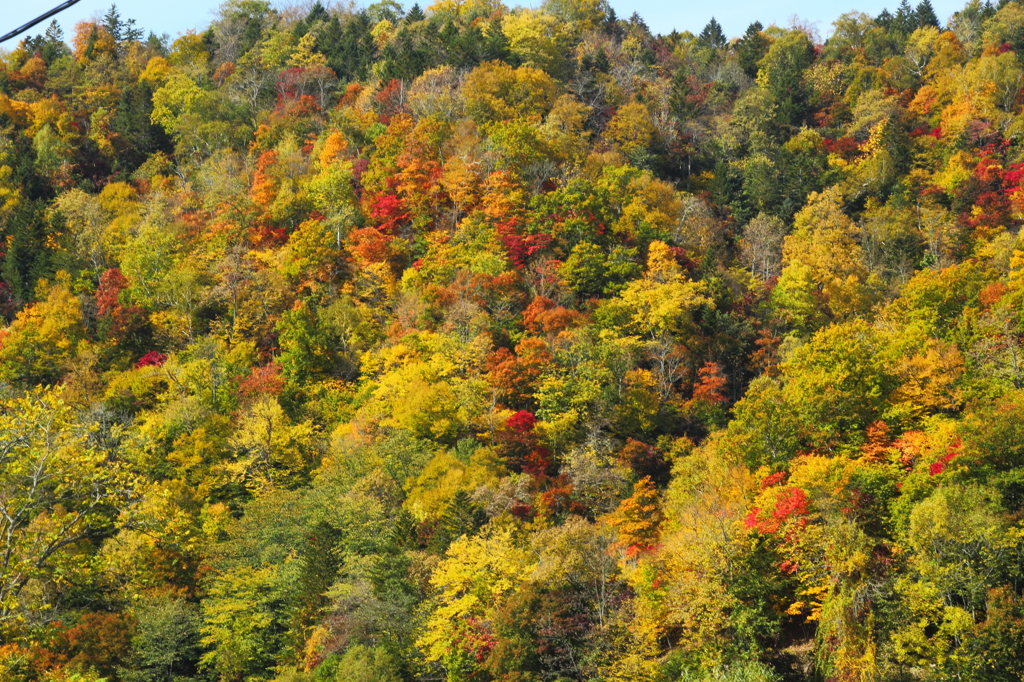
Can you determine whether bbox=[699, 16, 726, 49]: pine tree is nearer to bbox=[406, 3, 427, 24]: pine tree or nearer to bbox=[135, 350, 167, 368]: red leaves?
bbox=[406, 3, 427, 24]: pine tree

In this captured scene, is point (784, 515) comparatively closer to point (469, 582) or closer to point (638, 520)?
point (638, 520)

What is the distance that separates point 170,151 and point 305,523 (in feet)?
192

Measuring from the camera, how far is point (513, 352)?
54.0 meters

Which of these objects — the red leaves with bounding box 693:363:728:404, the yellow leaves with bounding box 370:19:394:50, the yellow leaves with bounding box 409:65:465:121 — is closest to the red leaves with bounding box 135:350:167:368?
the yellow leaves with bounding box 409:65:465:121

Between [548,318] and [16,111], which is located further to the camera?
[16,111]

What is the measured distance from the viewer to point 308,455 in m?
50.3

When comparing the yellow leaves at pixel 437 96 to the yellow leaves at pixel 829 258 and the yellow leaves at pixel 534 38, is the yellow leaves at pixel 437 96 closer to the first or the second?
the yellow leaves at pixel 534 38

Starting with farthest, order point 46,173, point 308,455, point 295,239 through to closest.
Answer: point 46,173
point 295,239
point 308,455

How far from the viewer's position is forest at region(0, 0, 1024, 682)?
3262cm

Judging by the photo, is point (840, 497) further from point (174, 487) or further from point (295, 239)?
point (295, 239)

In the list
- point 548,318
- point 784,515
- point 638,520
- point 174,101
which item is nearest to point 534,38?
point 174,101

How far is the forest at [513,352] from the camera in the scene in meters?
32.6

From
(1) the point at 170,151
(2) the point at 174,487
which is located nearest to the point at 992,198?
(2) the point at 174,487

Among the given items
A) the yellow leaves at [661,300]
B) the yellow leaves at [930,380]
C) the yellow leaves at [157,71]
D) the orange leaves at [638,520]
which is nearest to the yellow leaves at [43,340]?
the yellow leaves at [661,300]
